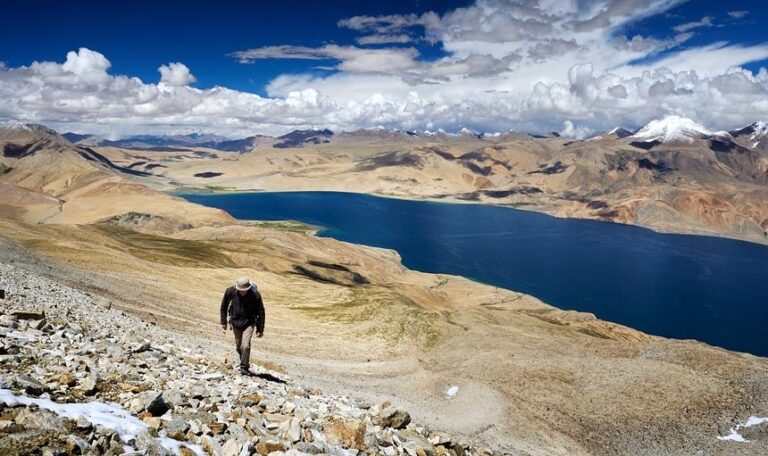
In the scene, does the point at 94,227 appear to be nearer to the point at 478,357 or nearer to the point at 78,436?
the point at 478,357

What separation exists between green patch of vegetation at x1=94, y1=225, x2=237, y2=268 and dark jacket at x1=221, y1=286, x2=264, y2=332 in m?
75.0

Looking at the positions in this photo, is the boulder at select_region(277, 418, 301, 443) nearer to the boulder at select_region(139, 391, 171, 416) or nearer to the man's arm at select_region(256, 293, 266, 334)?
the boulder at select_region(139, 391, 171, 416)

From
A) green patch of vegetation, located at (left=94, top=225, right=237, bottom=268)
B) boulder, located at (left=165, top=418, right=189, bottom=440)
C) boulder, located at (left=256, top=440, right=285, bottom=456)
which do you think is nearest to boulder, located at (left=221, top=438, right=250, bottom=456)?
boulder, located at (left=256, top=440, right=285, bottom=456)

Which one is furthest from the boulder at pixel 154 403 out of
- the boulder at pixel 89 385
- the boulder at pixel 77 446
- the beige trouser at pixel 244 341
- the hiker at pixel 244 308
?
the beige trouser at pixel 244 341

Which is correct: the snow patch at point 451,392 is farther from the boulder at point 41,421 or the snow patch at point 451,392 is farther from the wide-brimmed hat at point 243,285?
the boulder at point 41,421

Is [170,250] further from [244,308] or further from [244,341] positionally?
[244,308]

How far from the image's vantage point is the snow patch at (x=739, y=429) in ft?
127

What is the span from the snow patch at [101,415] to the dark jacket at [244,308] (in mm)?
9634

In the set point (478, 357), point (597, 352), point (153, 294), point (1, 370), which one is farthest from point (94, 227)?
point (1, 370)

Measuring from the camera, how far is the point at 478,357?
55.3 m

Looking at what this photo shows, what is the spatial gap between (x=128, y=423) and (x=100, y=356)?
6.86m

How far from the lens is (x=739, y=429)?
130ft

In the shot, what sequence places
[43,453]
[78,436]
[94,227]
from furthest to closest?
[94,227], [78,436], [43,453]

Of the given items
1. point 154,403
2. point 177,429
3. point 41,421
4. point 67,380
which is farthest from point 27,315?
point 177,429
